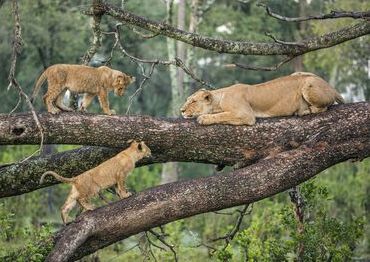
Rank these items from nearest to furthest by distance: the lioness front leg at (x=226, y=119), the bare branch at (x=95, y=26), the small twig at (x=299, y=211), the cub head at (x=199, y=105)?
the lioness front leg at (x=226, y=119)
the bare branch at (x=95, y=26)
the cub head at (x=199, y=105)
the small twig at (x=299, y=211)

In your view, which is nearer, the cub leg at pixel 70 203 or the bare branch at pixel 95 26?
the cub leg at pixel 70 203

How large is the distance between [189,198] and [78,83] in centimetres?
226

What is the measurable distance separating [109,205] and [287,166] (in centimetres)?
191

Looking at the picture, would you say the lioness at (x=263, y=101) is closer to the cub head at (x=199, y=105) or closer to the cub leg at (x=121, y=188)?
the cub head at (x=199, y=105)

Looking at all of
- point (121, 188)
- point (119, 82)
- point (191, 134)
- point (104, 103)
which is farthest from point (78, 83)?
point (191, 134)

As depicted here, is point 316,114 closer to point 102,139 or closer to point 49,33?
point 102,139

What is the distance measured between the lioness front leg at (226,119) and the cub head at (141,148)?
2.29ft

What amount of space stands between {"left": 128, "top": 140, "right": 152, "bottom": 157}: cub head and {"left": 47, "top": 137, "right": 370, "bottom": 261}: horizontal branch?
454 millimetres

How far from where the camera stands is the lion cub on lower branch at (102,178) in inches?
339

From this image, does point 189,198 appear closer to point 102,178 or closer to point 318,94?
point 102,178

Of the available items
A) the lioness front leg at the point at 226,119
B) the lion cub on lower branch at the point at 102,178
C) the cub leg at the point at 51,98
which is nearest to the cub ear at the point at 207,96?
the lioness front leg at the point at 226,119

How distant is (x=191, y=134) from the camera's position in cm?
892

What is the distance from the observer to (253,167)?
28.5 feet

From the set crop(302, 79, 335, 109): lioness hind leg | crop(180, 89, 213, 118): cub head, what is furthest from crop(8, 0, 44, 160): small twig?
crop(302, 79, 335, 109): lioness hind leg
